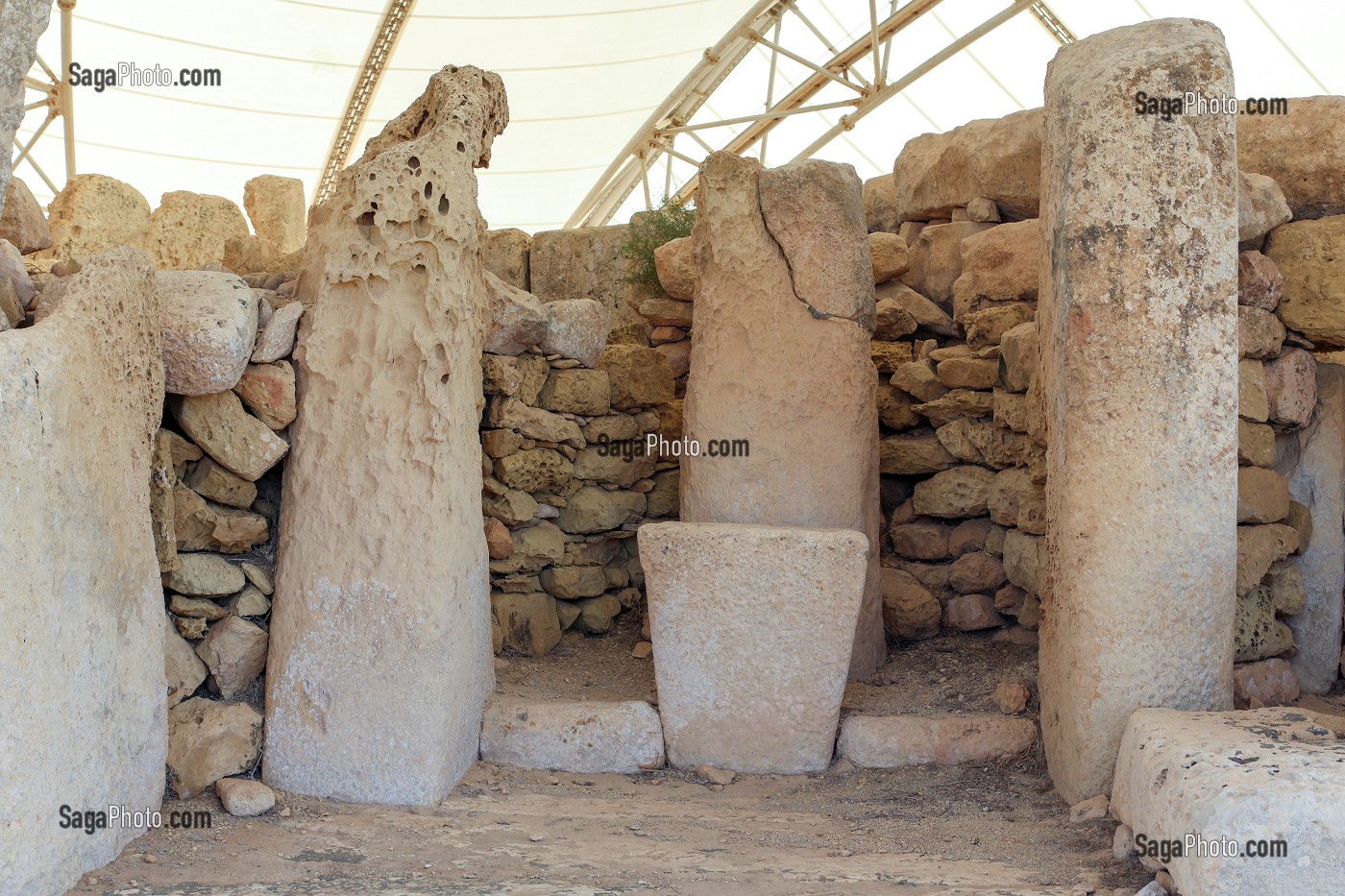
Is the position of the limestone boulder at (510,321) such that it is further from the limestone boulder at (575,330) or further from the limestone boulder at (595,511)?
the limestone boulder at (595,511)

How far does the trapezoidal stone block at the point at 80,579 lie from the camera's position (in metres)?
2.66

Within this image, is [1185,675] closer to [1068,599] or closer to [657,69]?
[1068,599]

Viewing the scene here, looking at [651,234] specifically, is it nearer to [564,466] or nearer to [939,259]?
[939,259]

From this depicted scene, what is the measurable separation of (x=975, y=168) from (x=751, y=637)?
2.45 meters

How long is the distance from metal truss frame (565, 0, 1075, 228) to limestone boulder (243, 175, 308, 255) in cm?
238

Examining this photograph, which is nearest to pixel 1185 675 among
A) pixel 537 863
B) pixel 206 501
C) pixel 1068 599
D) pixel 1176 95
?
pixel 1068 599

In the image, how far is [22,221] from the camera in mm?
4699

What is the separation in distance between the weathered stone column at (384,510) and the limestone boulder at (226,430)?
11 centimetres

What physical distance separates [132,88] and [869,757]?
7.02 metres

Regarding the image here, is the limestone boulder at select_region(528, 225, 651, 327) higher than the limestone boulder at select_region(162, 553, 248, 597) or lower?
higher

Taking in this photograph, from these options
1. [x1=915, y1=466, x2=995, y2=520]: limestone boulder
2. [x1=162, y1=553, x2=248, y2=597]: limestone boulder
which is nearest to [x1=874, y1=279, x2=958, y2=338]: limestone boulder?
[x1=915, y1=466, x2=995, y2=520]: limestone boulder

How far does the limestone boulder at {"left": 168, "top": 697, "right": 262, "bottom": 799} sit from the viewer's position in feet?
11.6

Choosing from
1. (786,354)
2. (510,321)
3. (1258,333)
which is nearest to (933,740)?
(786,354)

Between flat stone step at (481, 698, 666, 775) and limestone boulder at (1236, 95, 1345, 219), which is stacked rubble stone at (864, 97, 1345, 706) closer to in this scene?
limestone boulder at (1236, 95, 1345, 219)
